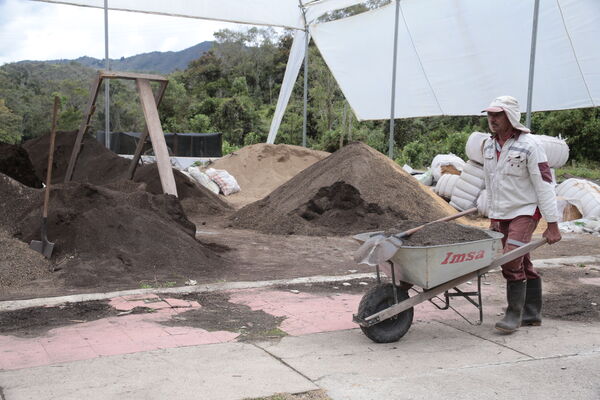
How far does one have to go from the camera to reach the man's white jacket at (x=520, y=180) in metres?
3.98

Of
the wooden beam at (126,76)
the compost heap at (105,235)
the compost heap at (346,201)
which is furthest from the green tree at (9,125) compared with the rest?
the compost heap at (105,235)

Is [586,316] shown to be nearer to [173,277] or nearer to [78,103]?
[173,277]

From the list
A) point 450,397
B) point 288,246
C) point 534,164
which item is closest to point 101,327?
point 450,397

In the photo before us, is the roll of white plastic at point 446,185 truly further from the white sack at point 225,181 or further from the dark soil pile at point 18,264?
the dark soil pile at point 18,264

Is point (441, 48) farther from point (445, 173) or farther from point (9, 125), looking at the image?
point (9, 125)

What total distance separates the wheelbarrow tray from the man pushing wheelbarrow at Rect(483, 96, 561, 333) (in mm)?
250

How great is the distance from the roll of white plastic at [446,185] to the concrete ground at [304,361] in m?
7.57

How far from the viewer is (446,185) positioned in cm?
1205

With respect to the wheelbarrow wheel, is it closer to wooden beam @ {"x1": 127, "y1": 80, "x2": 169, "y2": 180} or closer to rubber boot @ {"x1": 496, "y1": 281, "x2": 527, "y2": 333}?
rubber boot @ {"x1": 496, "y1": 281, "x2": 527, "y2": 333}

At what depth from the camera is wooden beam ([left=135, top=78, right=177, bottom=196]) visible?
7.84m

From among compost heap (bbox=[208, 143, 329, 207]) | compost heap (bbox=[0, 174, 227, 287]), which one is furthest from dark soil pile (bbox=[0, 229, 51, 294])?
compost heap (bbox=[208, 143, 329, 207])

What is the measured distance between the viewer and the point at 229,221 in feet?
34.2

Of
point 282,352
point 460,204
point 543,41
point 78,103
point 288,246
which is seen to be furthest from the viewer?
point 78,103

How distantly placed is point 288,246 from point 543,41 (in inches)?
327
